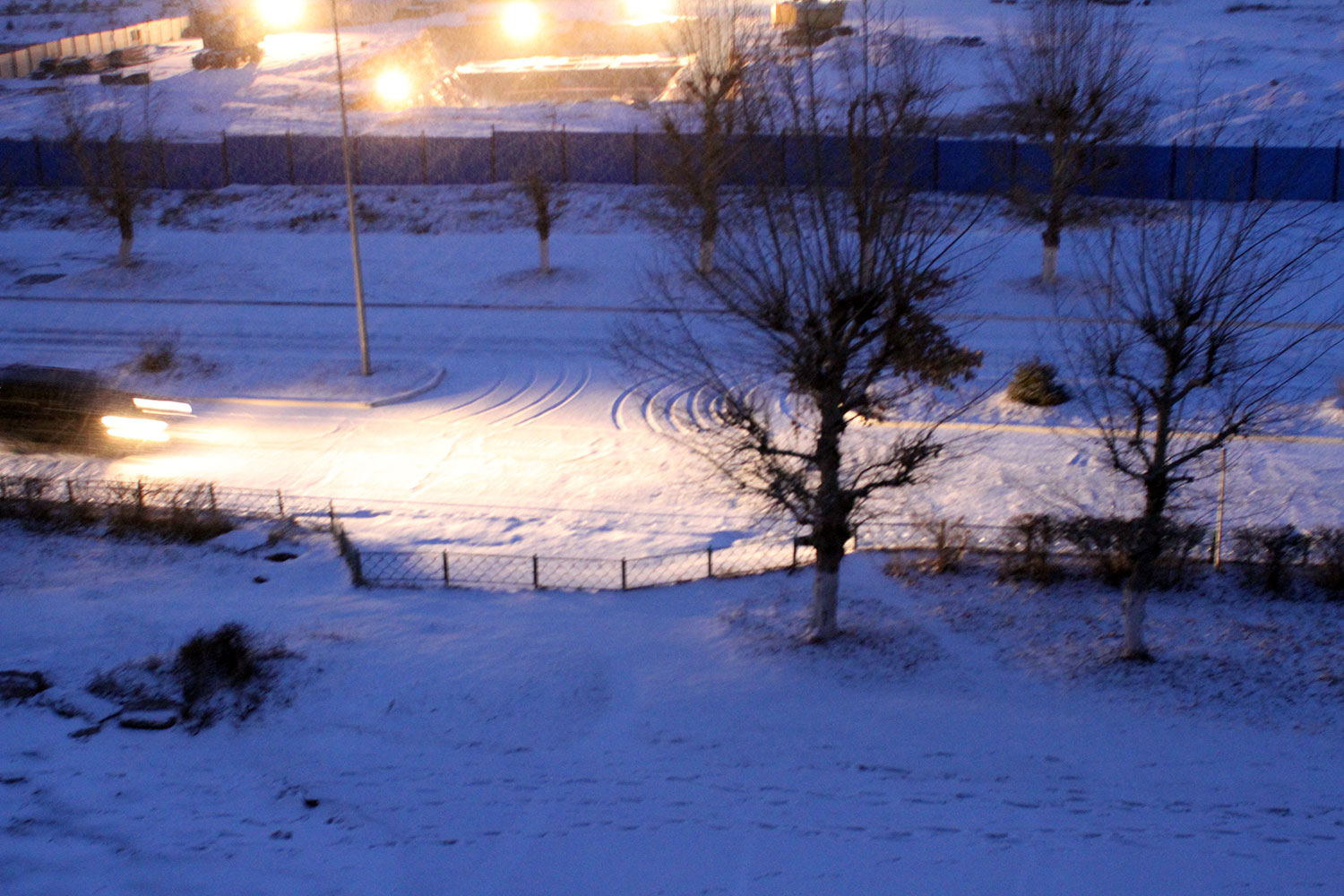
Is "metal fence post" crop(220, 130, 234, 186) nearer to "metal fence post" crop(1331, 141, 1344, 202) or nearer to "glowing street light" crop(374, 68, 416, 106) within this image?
"glowing street light" crop(374, 68, 416, 106)

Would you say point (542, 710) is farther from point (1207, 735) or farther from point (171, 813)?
point (1207, 735)

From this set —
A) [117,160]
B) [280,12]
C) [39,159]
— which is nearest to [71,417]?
[117,160]

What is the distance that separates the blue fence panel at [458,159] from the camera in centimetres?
3922

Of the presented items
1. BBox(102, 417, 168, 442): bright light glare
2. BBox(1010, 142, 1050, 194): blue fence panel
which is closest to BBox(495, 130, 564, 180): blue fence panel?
BBox(1010, 142, 1050, 194): blue fence panel

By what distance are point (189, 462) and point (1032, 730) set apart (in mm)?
14697

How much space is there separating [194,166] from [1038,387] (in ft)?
108

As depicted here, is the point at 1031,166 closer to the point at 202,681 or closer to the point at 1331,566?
the point at 1331,566

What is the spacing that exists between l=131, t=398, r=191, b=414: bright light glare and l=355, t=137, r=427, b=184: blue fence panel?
20.5 m

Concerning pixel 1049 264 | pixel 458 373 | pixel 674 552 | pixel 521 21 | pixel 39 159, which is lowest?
pixel 674 552

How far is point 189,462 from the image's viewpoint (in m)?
19.0

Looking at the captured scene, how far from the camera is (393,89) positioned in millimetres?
55969

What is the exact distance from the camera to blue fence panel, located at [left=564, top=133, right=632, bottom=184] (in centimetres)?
3784

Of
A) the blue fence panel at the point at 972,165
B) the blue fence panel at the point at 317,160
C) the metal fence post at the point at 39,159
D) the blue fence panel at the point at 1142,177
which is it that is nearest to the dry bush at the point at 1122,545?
the blue fence panel at the point at 972,165

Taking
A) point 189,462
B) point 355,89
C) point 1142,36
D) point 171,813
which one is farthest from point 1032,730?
point 355,89
